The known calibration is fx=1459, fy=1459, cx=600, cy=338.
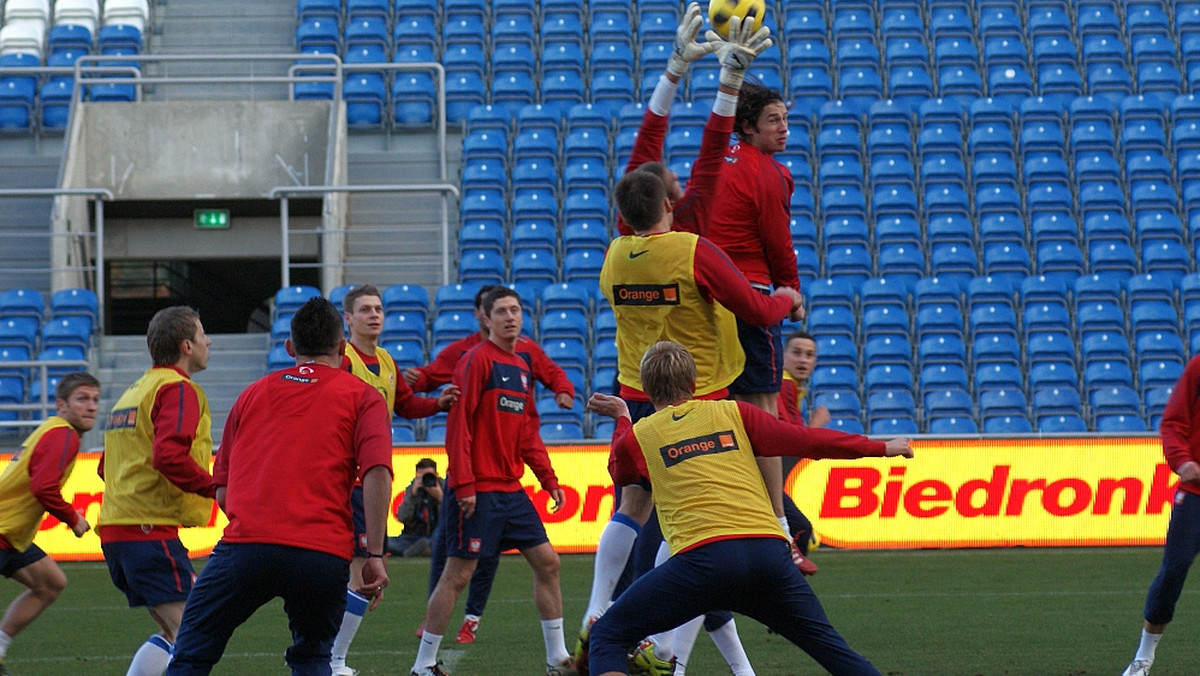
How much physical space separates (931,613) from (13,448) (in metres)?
10.9

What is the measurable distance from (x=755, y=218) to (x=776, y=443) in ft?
5.12

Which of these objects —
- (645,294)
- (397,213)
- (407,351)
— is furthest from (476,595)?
(397,213)

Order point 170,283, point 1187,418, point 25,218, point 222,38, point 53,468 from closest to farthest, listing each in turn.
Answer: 1. point 1187,418
2. point 53,468
3. point 25,218
4. point 222,38
5. point 170,283

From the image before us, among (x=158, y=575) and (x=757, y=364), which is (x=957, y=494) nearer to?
(x=757, y=364)

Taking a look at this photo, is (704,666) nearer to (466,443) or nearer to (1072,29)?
(466,443)

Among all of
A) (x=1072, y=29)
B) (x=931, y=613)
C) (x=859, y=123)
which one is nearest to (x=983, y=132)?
(x=859, y=123)

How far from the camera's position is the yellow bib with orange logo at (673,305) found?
6043 millimetres

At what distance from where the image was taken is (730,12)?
20.1 feet

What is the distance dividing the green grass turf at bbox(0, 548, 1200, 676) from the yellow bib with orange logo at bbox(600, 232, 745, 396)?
184 cm

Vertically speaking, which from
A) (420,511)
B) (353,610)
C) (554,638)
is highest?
(353,610)

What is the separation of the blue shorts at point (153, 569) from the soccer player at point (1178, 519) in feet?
14.2

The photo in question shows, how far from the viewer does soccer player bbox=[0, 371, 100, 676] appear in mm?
7473

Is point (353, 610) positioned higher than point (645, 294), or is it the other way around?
point (645, 294)

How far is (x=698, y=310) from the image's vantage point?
20.1 ft
